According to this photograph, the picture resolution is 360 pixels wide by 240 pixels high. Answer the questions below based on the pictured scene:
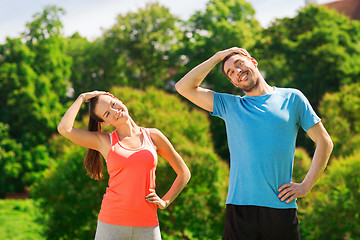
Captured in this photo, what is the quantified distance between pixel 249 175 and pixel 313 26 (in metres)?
23.0

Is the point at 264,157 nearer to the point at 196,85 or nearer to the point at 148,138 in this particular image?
the point at 196,85

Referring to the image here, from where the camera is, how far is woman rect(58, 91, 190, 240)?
2.91 m

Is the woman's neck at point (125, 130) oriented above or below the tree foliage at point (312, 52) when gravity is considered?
below

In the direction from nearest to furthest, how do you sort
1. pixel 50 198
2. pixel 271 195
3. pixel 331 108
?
1. pixel 271 195
2. pixel 50 198
3. pixel 331 108

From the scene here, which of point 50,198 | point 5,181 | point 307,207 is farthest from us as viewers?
point 5,181

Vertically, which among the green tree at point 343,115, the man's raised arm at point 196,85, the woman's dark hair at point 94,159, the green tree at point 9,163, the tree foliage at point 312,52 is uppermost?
the tree foliage at point 312,52

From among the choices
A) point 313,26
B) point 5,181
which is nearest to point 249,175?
point 5,181

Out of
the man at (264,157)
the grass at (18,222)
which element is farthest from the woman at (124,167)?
the grass at (18,222)

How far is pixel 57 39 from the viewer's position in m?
25.2

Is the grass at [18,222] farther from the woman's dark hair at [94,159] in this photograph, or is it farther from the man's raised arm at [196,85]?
the man's raised arm at [196,85]

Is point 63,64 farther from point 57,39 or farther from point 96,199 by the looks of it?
point 96,199

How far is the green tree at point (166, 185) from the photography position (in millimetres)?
7223

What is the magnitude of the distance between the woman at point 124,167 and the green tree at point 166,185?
4086 millimetres

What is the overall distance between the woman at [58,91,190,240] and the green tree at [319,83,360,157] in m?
12.0
